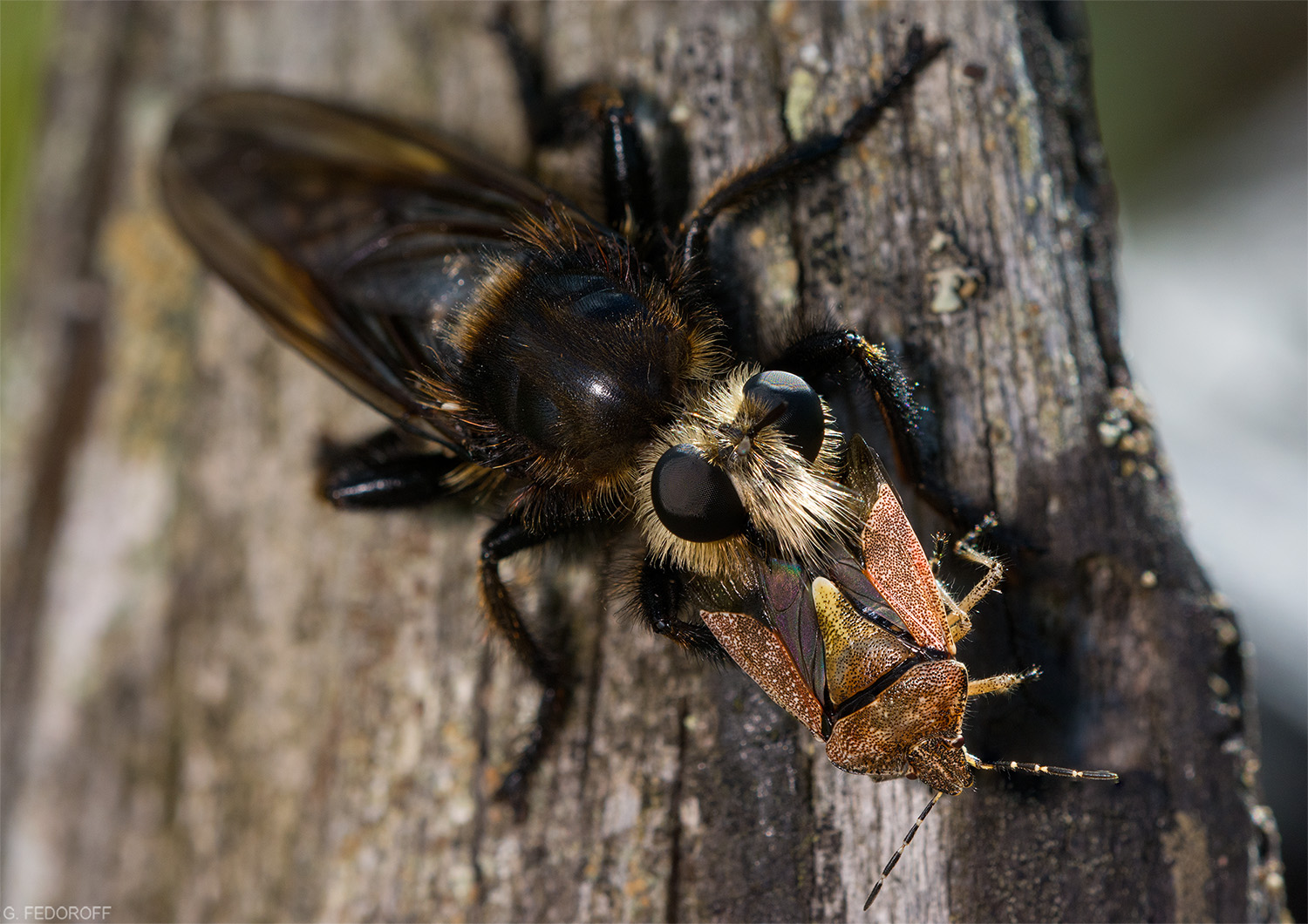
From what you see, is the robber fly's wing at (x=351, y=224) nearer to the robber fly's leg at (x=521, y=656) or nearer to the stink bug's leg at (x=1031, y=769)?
the robber fly's leg at (x=521, y=656)

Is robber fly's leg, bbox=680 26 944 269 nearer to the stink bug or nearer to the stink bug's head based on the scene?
the stink bug's head

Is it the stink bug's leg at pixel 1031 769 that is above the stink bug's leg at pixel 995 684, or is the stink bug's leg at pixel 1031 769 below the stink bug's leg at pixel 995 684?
below

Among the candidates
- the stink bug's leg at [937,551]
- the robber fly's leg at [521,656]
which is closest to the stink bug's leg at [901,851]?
the stink bug's leg at [937,551]

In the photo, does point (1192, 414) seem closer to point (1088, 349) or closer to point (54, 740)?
point (1088, 349)

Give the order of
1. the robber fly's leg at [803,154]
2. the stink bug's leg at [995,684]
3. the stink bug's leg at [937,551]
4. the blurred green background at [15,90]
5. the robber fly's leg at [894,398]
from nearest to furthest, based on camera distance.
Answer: the stink bug's leg at [995,684], the stink bug's leg at [937,551], the robber fly's leg at [894,398], the robber fly's leg at [803,154], the blurred green background at [15,90]

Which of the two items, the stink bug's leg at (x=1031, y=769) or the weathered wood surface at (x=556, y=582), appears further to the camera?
the weathered wood surface at (x=556, y=582)
